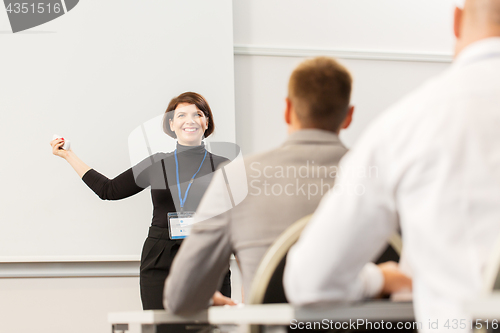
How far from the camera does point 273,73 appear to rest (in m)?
2.94

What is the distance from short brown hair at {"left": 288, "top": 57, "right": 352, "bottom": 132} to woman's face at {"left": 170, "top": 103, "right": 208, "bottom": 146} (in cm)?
116

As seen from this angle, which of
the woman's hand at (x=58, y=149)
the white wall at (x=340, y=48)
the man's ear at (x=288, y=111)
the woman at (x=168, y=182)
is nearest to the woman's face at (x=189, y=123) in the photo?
the woman at (x=168, y=182)

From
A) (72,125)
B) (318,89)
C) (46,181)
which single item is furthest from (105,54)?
(318,89)

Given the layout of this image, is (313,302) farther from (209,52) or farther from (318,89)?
(209,52)

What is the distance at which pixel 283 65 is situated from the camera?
116 inches

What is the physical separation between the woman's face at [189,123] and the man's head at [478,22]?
4.82 ft

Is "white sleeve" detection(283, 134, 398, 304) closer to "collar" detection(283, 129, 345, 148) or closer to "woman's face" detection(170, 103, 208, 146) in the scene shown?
"collar" detection(283, 129, 345, 148)

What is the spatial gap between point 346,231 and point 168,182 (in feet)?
4.83

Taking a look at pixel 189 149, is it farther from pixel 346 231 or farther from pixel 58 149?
pixel 346 231

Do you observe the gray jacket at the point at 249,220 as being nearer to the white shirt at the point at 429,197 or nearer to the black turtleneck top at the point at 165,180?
the white shirt at the point at 429,197

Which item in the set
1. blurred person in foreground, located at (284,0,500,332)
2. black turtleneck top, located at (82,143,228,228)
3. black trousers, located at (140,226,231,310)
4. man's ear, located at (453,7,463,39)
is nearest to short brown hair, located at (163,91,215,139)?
black turtleneck top, located at (82,143,228,228)

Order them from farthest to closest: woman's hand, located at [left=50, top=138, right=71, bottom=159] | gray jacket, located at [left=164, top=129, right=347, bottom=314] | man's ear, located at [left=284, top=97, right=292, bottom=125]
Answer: woman's hand, located at [left=50, top=138, right=71, bottom=159] < man's ear, located at [left=284, top=97, right=292, bottom=125] < gray jacket, located at [left=164, top=129, right=347, bottom=314]

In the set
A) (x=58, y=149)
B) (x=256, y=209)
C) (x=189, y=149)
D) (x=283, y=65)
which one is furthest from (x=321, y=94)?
(x=283, y=65)

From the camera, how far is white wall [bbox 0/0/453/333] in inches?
106
